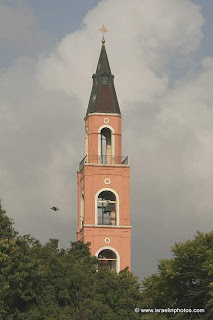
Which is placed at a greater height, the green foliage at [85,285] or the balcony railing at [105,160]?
the balcony railing at [105,160]

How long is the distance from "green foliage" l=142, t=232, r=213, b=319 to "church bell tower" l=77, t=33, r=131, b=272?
41.4ft

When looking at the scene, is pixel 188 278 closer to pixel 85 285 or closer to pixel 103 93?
pixel 85 285

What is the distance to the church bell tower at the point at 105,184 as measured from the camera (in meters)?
62.4

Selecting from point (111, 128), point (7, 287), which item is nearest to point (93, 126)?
point (111, 128)

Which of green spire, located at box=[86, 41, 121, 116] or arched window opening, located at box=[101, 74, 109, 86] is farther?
arched window opening, located at box=[101, 74, 109, 86]

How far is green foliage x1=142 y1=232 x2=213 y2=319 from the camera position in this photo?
47594 millimetres

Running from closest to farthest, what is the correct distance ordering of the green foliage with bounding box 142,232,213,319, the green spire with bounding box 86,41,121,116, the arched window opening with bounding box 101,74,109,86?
1. the green foliage with bounding box 142,232,213,319
2. the green spire with bounding box 86,41,121,116
3. the arched window opening with bounding box 101,74,109,86

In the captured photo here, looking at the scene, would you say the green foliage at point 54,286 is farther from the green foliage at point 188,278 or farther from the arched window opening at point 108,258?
the arched window opening at point 108,258

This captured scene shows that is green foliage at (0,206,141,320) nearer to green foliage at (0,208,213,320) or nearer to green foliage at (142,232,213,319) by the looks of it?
green foliage at (0,208,213,320)

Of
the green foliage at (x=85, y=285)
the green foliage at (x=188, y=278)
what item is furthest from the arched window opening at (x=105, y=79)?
the green foliage at (x=188, y=278)

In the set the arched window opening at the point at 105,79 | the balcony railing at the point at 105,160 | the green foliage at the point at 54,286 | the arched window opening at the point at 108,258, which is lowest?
the green foliage at the point at 54,286

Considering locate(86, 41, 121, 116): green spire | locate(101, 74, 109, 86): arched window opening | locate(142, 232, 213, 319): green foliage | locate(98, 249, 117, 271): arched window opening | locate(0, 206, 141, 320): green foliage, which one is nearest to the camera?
locate(0, 206, 141, 320): green foliage

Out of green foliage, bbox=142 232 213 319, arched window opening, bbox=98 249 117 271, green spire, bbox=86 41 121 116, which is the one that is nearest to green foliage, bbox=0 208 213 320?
green foliage, bbox=142 232 213 319

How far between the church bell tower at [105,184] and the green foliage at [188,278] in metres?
12.6
